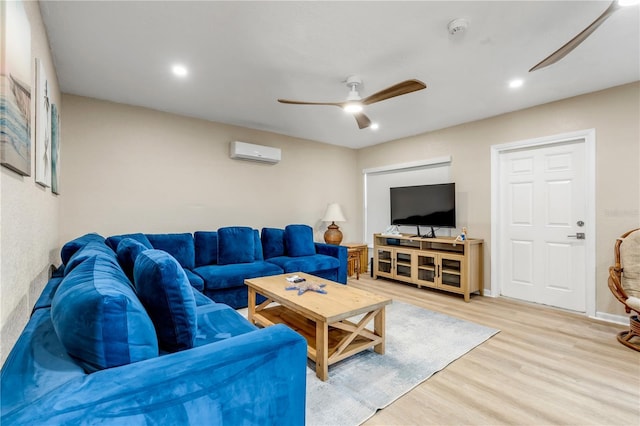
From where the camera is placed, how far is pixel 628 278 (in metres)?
2.62

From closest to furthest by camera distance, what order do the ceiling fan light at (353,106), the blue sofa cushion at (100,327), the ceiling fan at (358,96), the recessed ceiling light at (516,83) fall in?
the blue sofa cushion at (100,327), the ceiling fan at (358,96), the ceiling fan light at (353,106), the recessed ceiling light at (516,83)

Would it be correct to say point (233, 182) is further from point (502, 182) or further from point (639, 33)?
point (639, 33)

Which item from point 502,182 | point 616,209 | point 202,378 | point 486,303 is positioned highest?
point 502,182

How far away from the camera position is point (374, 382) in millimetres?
1951

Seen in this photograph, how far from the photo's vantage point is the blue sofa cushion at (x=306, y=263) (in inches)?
149

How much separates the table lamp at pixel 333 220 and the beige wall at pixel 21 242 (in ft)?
12.3

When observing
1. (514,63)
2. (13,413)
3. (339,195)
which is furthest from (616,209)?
(13,413)

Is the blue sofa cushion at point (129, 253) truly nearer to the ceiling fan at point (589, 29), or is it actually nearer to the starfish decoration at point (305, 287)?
the starfish decoration at point (305, 287)

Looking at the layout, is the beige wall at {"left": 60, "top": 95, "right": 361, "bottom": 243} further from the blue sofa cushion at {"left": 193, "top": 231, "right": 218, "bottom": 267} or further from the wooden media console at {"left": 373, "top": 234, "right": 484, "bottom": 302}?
the wooden media console at {"left": 373, "top": 234, "right": 484, "bottom": 302}

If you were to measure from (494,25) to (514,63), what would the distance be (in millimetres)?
694

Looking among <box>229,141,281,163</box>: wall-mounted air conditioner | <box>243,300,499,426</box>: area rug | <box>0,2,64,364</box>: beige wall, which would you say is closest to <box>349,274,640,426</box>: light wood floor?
<box>243,300,499,426</box>: area rug

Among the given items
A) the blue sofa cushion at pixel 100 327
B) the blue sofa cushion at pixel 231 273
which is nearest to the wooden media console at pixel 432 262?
the blue sofa cushion at pixel 231 273

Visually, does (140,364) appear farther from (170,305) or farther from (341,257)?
(341,257)

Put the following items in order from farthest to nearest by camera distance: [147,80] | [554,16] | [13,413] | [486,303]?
[486,303]
[147,80]
[554,16]
[13,413]
